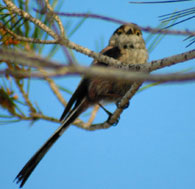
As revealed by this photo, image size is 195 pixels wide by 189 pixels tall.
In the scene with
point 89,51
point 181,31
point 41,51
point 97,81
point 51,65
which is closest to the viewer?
point 51,65

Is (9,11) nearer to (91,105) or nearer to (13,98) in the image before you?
(13,98)

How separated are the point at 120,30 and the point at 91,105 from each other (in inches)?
27.7

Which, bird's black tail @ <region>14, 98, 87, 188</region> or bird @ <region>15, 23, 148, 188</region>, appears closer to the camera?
bird's black tail @ <region>14, 98, 87, 188</region>

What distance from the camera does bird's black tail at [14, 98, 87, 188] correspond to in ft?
6.24

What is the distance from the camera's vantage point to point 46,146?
218 centimetres

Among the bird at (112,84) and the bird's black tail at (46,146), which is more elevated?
the bird at (112,84)

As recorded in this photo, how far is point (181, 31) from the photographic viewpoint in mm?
774

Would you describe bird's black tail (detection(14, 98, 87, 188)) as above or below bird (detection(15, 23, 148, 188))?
below

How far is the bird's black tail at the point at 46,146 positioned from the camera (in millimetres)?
1902

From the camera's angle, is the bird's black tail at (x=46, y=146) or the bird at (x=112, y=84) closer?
the bird's black tail at (x=46, y=146)

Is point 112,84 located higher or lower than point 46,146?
higher

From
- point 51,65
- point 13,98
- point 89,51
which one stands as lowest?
point 51,65

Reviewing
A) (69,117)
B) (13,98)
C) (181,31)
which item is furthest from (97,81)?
(181,31)

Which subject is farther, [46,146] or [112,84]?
[112,84]
